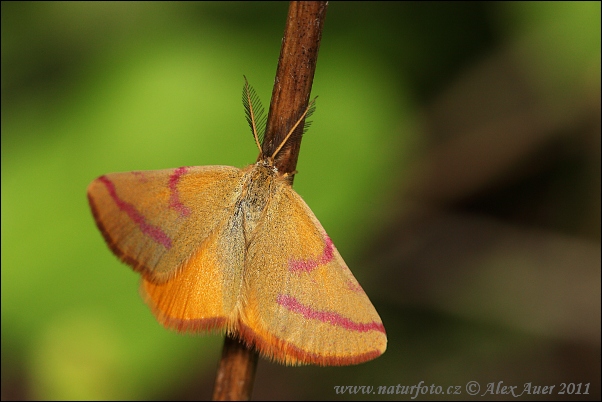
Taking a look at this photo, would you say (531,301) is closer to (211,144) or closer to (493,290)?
(493,290)

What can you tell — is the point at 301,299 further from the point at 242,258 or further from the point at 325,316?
the point at 242,258

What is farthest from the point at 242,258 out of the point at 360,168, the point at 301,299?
the point at 360,168

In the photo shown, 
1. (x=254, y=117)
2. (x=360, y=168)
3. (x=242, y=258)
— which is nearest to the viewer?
(x=254, y=117)

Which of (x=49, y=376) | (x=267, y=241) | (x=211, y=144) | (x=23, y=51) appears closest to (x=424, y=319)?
(x=211, y=144)

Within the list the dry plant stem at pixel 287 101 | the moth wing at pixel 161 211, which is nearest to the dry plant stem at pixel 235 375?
A: the dry plant stem at pixel 287 101

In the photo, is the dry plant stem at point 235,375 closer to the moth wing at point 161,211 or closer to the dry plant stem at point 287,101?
the dry plant stem at point 287,101

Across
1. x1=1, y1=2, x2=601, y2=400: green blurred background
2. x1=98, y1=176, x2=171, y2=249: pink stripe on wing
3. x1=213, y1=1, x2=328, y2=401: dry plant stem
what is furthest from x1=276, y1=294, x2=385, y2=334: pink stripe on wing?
x1=1, y1=2, x2=601, y2=400: green blurred background

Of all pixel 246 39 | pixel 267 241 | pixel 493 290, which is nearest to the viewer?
pixel 267 241
